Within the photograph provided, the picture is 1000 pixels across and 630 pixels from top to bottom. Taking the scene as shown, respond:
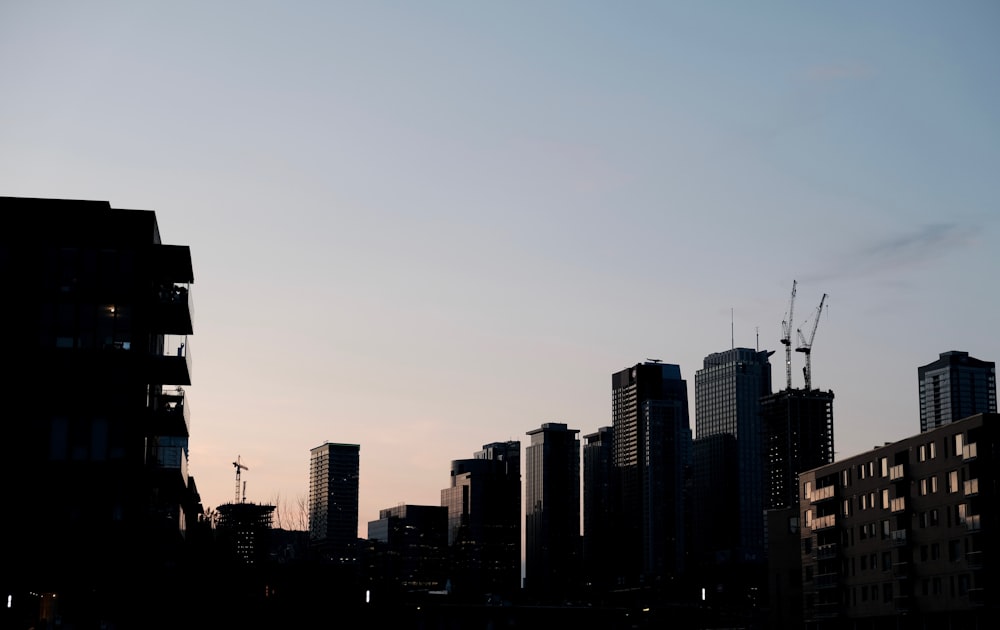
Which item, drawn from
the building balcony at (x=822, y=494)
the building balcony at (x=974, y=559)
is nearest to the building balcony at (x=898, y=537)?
the building balcony at (x=974, y=559)

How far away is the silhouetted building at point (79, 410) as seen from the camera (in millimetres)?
77062

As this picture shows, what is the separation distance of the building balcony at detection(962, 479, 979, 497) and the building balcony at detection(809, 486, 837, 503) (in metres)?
29.2

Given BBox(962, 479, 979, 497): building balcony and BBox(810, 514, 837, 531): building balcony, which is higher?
BBox(962, 479, 979, 497): building balcony

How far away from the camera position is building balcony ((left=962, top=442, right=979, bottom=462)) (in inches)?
5037

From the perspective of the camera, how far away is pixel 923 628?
454 feet

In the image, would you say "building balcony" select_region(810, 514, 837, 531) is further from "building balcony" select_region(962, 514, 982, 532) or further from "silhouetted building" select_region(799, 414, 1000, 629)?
"building balcony" select_region(962, 514, 982, 532)

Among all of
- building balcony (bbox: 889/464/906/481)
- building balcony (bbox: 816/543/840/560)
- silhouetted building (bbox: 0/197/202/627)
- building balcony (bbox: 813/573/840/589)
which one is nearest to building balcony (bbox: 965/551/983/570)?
building balcony (bbox: 889/464/906/481)

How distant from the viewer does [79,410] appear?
3091 inches

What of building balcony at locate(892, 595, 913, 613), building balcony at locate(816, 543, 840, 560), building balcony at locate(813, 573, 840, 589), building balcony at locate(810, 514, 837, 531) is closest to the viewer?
building balcony at locate(892, 595, 913, 613)

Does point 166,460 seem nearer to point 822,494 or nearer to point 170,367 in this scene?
point 170,367

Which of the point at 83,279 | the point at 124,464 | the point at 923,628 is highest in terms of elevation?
the point at 83,279

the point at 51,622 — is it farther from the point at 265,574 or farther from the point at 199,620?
the point at 265,574

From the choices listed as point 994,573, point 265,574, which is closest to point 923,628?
point 994,573

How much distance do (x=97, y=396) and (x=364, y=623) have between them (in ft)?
151
